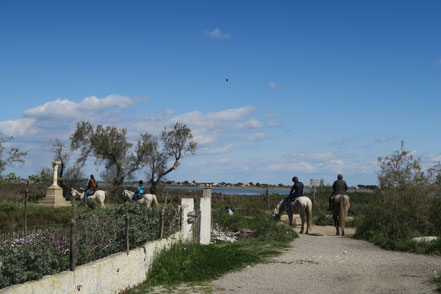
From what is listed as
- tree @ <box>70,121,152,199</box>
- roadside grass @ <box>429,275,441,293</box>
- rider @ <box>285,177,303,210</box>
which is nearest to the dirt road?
roadside grass @ <box>429,275,441,293</box>

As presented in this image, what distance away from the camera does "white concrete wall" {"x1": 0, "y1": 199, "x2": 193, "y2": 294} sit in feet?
22.3

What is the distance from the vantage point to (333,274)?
1121 centimetres

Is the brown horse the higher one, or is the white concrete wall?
the brown horse

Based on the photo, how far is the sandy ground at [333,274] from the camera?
9.76 m

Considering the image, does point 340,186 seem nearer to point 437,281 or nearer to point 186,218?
point 186,218

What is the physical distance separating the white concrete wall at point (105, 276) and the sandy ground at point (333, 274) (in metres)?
0.71

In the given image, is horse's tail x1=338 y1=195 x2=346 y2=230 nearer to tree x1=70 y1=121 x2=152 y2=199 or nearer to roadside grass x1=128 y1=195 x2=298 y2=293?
roadside grass x1=128 y1=195 x2=298 y2=293

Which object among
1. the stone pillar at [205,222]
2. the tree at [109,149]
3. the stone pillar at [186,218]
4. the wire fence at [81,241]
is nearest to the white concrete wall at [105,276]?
the wire fence at [81,241]

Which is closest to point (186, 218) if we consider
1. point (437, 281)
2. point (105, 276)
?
point (105, 276)

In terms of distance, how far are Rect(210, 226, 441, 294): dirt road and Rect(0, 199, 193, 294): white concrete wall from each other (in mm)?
1598

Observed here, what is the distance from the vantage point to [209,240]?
51.7 feet

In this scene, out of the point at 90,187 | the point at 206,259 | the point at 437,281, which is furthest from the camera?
the point at 90,187

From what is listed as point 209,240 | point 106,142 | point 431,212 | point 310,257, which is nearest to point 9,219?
point 209,240

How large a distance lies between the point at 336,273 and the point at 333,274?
0.15m
